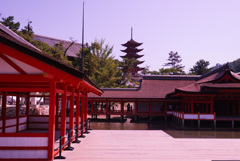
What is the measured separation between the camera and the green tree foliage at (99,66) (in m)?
44.6

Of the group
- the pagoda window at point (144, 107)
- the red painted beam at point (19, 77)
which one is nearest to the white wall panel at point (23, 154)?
the red painted beam at point (19, 77)

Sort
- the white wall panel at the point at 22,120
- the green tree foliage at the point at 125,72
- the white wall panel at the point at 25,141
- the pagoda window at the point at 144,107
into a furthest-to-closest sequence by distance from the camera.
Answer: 1. the green tree foliage at the point at 125,72
2. the pagoda window at the point at 144,107
3. the white wall panel at the point at 22,120
4. the white wall panel at the point at 25,141

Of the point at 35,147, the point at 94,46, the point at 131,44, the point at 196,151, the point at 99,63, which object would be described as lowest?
the point at 196,151

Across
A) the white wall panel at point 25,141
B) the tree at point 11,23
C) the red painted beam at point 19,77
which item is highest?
the tree at point 11,23

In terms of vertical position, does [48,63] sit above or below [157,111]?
above

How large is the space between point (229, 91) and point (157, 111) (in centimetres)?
1192

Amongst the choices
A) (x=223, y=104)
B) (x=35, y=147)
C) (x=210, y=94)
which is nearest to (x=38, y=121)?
(x=35, y=147)

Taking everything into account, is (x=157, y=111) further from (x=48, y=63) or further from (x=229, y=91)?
(x=48, y=63)

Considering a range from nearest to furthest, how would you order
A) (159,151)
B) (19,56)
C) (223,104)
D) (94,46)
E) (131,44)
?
1. (19,56)
2. (159,151)
3. (223,104)
4. (94,46)
5. (131,44)

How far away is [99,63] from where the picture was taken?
50.2 metres

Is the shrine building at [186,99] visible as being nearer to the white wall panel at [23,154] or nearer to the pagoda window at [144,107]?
the pagoda window at [144,107]

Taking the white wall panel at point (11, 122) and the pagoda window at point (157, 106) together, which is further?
the pagoda window at point (157, 106)

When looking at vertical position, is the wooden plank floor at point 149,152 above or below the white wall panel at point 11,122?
below

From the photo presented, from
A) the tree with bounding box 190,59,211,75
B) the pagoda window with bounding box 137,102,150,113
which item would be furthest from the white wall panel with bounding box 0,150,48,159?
the tree with bounding box 190,59,211,75
